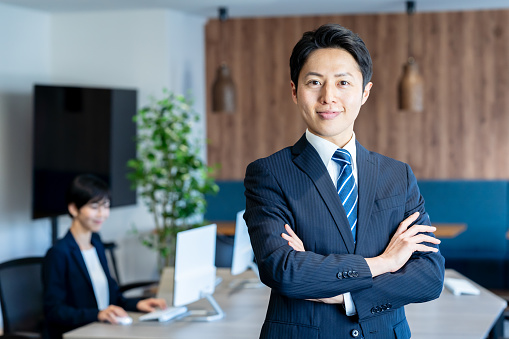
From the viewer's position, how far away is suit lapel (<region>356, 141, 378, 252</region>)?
169cm

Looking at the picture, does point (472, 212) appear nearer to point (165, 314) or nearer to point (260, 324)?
point (260, 324)

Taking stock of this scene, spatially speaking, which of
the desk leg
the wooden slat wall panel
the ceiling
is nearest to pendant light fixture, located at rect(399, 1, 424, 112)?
the ceiling

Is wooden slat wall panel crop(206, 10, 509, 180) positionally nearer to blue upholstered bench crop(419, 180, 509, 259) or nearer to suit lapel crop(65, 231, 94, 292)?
blue upholstered bench crop(419, 180, 509, 259)

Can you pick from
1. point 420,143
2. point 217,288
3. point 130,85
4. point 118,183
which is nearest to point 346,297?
point 217,288

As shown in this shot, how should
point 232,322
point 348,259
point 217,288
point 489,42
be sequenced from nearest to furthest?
point 348,259
point 232,322
point 217,288
point 489,42

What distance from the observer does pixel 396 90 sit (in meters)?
6.67

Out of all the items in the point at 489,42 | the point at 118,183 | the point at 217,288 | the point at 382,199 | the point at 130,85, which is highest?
the point at 489,42

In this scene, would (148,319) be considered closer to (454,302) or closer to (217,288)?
(217,288)

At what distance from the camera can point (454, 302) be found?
340 centimetres

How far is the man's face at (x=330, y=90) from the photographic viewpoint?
1.68 m

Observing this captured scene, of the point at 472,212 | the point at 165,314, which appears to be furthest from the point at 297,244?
the point at 472,212

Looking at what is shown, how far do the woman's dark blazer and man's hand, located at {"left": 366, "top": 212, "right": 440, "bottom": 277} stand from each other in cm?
180

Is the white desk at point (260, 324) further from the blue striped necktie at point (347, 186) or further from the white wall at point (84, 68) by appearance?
the white wall at point (84, 68)

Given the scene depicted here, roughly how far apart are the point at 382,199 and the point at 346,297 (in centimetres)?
25
